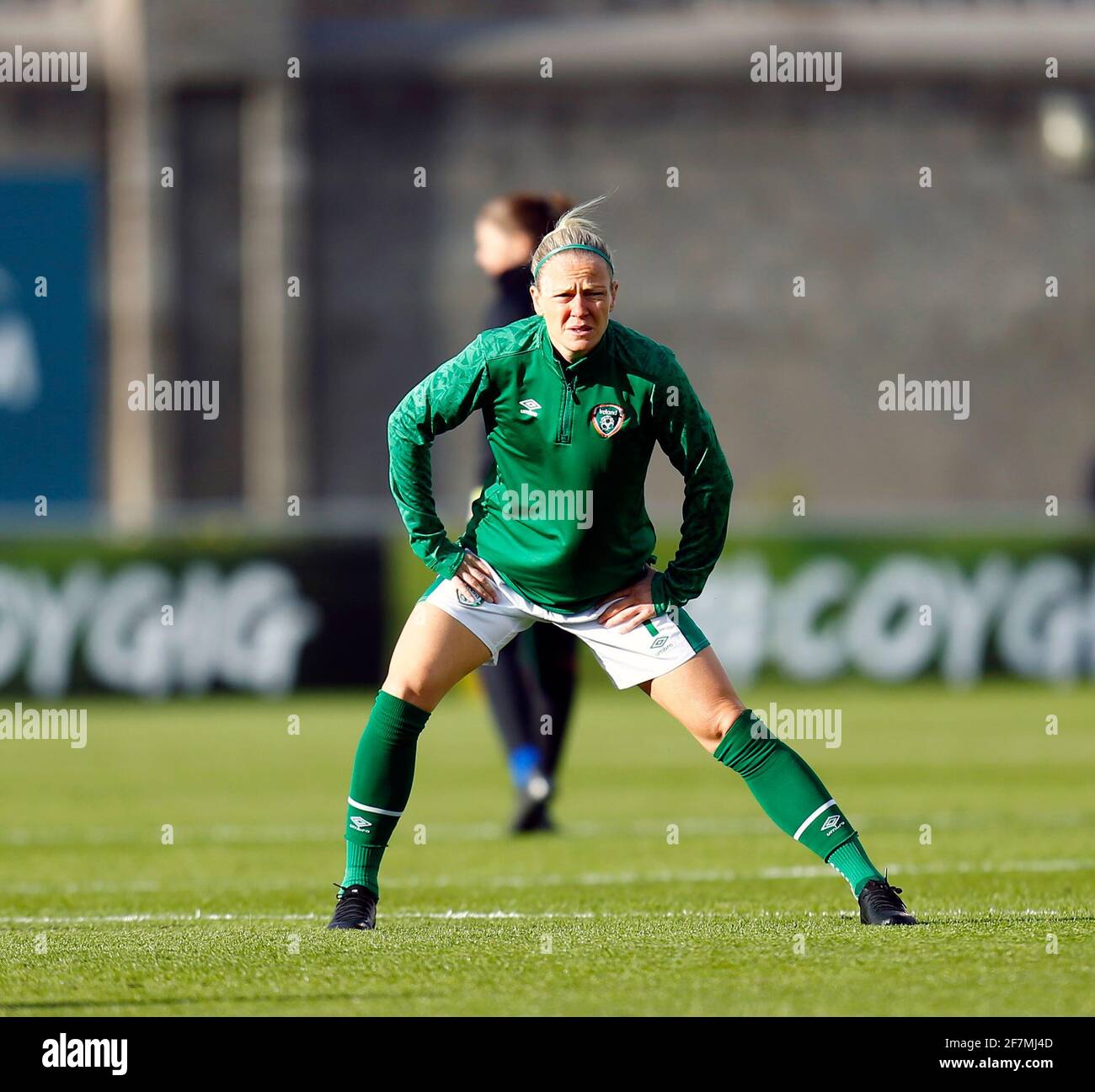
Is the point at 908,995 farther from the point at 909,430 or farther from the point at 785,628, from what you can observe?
the point at 909,430

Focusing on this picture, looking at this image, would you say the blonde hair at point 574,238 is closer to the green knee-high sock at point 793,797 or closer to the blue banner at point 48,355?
the green knee-high sock at point 793,797

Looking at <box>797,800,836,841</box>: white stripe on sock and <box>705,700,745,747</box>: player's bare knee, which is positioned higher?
<box>705,700,745,747</box>: player's bare knee

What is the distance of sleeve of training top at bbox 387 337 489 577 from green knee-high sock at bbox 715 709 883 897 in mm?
946

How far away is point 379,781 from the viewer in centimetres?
609

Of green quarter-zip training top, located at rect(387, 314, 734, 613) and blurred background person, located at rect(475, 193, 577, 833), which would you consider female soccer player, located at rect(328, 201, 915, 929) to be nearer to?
green quarter-zip training top, located at rect(387, 314, 734, 613)

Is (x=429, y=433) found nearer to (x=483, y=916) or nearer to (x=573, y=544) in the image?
(x=573, y=544)

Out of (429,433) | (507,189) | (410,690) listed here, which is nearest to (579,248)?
(429,433)

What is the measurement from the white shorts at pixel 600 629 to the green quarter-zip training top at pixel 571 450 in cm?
4

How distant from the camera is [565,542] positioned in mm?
5887

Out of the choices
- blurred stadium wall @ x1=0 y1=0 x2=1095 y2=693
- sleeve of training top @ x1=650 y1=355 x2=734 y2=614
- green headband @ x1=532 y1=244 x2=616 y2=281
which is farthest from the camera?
blurred stadium wall @ x1=0 y1=0 x2=1095 y2=693

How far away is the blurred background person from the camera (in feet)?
29.3

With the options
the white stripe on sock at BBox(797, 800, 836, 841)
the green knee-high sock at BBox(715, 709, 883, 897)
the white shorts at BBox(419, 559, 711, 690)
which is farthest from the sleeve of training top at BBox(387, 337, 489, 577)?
the white stripe on sock at BBox(797, 800, 836, 841)

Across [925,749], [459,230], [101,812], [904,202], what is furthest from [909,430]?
[101,812]

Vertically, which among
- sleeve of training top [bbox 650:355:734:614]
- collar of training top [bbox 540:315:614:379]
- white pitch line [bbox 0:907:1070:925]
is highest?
collar of training top [bbox 540:315:614:379]
